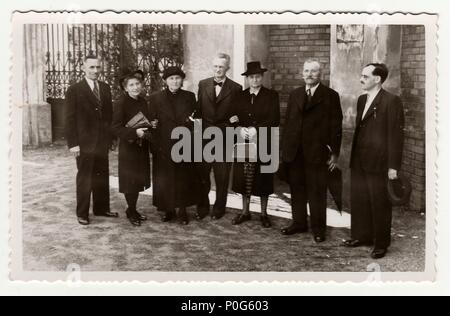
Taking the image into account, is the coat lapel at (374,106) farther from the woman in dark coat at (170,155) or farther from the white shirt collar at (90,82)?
the white shirt collar at (90,82)

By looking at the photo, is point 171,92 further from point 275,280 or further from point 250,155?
point 275,280

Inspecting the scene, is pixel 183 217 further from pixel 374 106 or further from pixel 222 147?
pixel 374 106

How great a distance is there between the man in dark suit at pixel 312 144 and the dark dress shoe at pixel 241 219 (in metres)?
0.37

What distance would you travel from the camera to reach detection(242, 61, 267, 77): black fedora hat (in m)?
6.76

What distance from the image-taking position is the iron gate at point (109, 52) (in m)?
6.61

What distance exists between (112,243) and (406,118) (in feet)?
9.94

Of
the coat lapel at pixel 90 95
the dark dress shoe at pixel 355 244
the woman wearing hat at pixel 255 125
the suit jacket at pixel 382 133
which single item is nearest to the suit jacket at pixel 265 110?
the woman wearing hat at pixel 255 125

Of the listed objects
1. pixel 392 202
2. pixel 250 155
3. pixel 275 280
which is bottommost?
pixel 275 280

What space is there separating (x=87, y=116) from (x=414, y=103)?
311cm

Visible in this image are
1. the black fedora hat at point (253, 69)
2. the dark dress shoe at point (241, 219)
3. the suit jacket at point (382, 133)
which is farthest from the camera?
the dark dress shoe at point (241, 219)

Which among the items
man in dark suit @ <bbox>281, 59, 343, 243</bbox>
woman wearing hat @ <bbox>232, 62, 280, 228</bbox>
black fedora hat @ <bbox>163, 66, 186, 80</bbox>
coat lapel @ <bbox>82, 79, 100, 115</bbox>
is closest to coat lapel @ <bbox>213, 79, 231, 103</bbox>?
woman wearing hat @ <bbox>232, 62, 280, 228</bbox>

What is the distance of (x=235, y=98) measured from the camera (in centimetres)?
680

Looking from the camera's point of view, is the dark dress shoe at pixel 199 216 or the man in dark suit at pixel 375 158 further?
the dark dress shoe at pixel 199 216

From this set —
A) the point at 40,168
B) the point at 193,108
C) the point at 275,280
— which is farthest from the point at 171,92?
the point at 275,280
